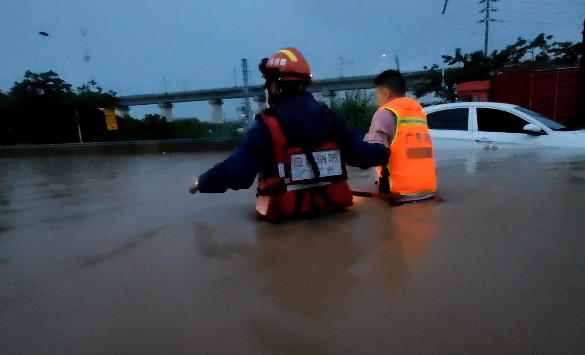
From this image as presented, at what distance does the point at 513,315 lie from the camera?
142cm

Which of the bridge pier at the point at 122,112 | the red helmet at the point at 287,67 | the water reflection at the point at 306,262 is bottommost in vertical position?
the water reflection at the point at 306,262

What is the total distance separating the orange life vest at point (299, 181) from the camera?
252 cm

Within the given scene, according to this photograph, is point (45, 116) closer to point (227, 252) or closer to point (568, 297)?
point (227, 252)

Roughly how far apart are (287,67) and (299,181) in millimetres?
754

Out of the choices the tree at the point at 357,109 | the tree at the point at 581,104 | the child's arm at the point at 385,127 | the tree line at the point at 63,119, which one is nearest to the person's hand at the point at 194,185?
the child's arm at the point at 385,127

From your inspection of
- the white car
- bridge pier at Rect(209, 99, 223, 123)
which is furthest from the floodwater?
bridge pier at Rect(209, 99, 223, 123)

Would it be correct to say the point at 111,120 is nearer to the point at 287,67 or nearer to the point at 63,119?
the point at 63,119

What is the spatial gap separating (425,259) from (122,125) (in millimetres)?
15948

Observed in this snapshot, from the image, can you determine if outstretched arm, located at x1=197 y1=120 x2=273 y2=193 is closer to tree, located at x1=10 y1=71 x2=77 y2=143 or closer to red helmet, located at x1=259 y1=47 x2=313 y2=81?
red helmet, located at x1=259 y1=47 x2=313 y2=81

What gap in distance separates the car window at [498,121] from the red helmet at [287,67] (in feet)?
13.7

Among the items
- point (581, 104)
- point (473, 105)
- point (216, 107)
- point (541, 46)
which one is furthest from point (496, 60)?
point (216, 107)

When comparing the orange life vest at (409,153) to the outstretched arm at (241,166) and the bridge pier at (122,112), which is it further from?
the bridge pier at (122,112)

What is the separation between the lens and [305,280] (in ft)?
5.96

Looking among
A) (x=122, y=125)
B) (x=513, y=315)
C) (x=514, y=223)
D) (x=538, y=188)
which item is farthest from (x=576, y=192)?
(x=122, y=125)
